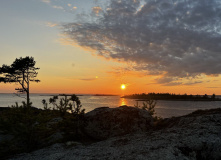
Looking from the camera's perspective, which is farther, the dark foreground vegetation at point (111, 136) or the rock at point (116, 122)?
the rock at point (116, 122)

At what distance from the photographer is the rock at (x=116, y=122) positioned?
802cm

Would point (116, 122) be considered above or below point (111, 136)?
above

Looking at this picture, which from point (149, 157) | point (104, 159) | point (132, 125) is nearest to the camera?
point (149, 157)

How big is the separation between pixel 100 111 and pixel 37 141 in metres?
3.56

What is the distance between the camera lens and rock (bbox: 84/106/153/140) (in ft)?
26.3

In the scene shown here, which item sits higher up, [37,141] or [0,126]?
[0,126]

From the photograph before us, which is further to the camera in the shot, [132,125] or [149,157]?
[132,125]

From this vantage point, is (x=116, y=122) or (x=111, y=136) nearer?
(x=111, y=136)

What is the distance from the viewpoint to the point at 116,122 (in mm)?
8242

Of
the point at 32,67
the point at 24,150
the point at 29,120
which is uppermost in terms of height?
the point at 32,67

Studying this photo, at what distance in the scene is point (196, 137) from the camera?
174 inches

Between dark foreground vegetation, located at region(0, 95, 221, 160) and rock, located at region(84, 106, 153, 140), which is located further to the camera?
rock, located at region(84, 106, 153, 140)

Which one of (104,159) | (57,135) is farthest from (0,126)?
(104,159)

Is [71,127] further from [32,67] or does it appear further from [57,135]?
[32,67]
